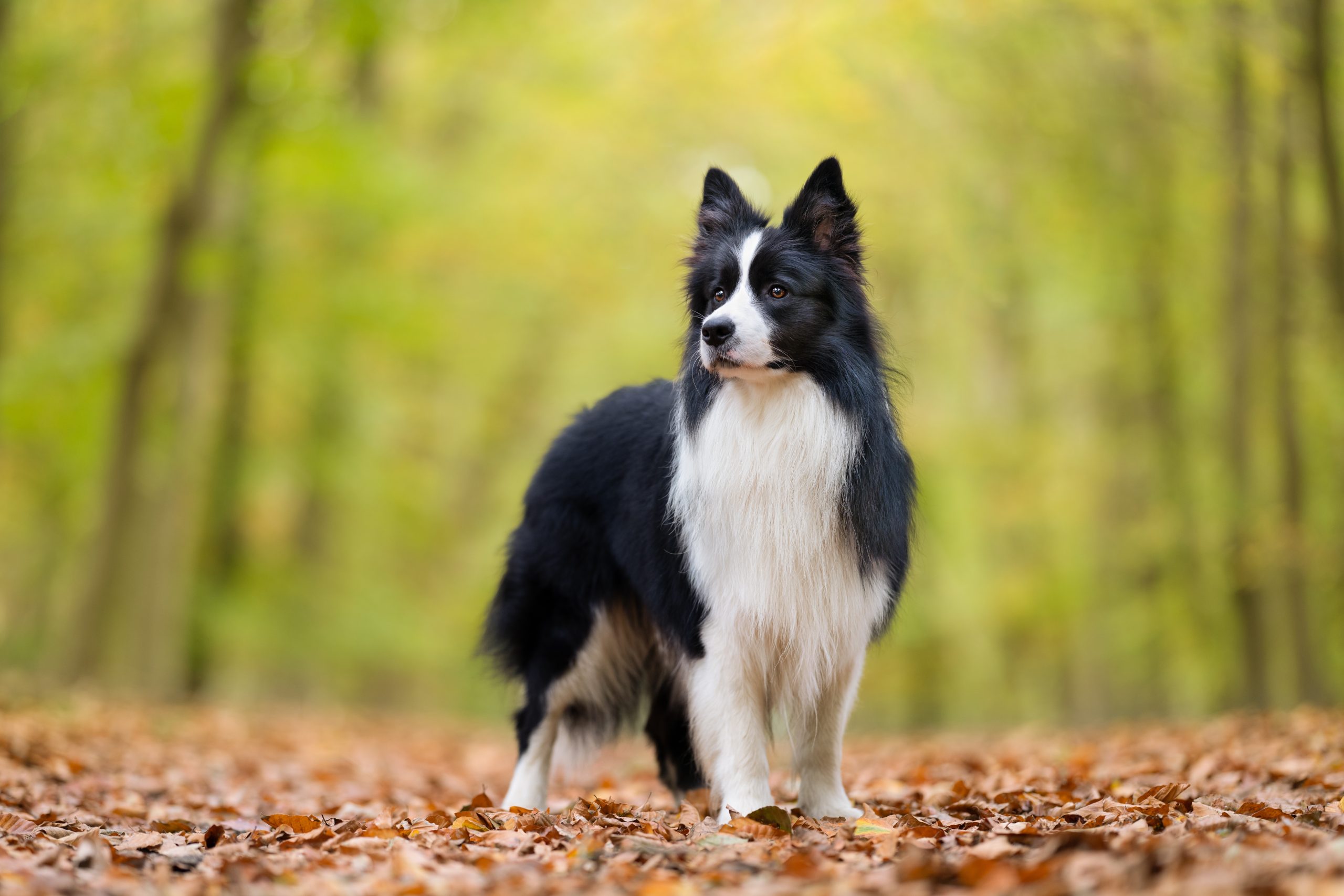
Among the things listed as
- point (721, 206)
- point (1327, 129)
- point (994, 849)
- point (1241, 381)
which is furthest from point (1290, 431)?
point (994, 849)

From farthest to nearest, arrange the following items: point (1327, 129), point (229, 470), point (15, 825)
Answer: point (229, 470) → point (1327, 129) → point (15, 825)

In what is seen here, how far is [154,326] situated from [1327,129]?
955cm

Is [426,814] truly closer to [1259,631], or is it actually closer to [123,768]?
[123,768]

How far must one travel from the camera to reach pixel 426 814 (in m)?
4.42

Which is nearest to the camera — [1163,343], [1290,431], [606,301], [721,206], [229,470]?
[721,206]

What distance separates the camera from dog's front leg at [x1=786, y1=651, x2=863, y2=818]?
4.42m

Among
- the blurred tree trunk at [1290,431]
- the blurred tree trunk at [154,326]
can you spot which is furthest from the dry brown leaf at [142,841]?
the blurred tree trunk at [1290,431]

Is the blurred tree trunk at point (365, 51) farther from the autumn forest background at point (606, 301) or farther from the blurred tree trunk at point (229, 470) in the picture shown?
the blurred tree trunk at point (229, 470)

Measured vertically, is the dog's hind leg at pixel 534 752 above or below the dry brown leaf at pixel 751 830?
above

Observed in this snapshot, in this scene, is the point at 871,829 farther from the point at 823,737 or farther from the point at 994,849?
the point at 823,737

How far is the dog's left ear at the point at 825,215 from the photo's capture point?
4.37 meters

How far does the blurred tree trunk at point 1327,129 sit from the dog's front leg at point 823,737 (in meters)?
5.86

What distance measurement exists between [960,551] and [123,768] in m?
13.0

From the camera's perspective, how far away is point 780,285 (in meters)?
4.22
